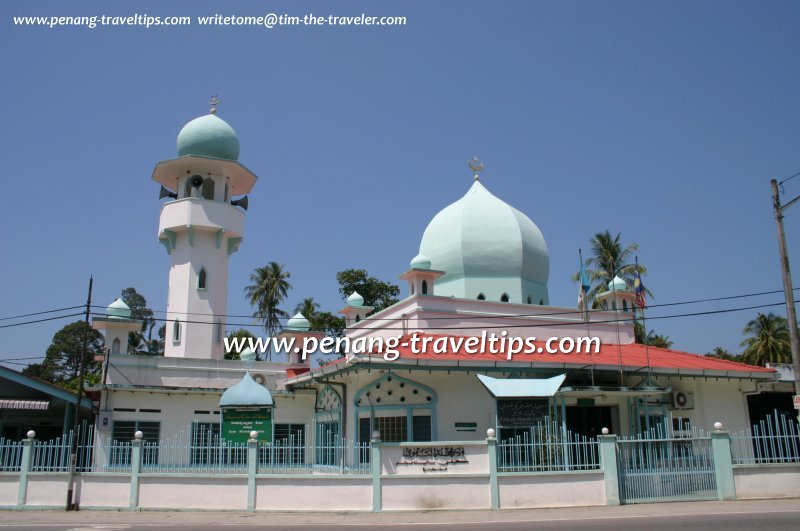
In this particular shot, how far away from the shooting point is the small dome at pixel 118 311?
25047 millimetres

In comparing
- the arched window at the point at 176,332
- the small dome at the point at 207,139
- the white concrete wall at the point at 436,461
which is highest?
the small dome at the point at 207,139

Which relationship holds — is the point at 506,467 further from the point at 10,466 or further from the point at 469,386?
the point at 10,466

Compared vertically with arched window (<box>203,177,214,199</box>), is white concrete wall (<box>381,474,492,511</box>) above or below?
below

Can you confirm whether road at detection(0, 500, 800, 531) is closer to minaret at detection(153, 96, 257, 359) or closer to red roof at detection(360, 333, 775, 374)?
red roof at detection(360, 333, 775, 374)

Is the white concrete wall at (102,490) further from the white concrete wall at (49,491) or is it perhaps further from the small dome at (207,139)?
the small dome at (207,139)

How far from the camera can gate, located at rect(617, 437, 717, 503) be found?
608 inches

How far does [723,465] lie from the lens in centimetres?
1579

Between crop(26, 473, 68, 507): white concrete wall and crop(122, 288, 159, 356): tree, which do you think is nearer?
crop(26, 473, 68, 507): white concrete wall

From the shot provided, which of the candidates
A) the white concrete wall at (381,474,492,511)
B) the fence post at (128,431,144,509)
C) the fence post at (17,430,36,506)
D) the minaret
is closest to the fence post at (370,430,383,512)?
the white concrete wall at (381,474,492,511)

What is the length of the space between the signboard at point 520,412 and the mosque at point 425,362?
33 mm

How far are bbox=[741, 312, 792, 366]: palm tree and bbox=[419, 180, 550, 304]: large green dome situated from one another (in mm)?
25973

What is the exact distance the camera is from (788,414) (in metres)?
27.3

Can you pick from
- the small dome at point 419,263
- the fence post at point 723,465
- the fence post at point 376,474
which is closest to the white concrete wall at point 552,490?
the fence post at point 376,474

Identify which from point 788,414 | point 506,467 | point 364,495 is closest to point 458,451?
point 506,467
